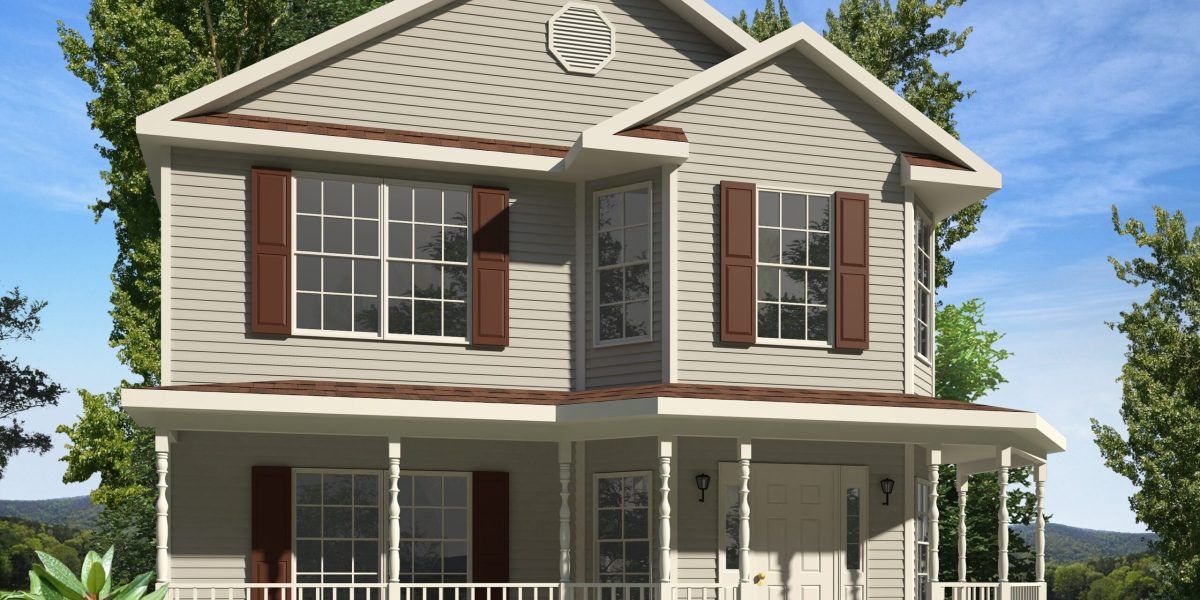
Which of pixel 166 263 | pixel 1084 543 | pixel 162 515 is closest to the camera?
pixel 162 515

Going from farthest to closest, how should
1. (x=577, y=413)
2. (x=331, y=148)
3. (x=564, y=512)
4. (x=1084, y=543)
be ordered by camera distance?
(x=1084, y=543) → (x=331, y=148) → (x=564, y=512) → (x=577, y=413)

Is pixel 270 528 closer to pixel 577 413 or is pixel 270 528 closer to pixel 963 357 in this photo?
pixel 577 413

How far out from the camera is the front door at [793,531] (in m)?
15.2

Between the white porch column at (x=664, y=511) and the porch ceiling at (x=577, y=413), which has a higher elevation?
the porch ceiling at (x=577, y=413)

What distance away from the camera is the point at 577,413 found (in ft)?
45.1

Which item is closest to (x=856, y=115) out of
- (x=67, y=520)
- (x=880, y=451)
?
(x=880, y=451)

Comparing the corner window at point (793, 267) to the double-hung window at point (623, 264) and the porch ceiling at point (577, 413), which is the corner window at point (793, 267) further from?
the double-hung window at point (623, 264)

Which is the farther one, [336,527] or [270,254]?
[336,527]

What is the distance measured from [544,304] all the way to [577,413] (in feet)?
6.75

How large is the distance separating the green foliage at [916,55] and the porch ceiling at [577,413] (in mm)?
12448

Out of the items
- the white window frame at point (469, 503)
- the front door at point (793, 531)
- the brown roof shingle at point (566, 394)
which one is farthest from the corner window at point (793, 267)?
the white window frame at point (469, 503)

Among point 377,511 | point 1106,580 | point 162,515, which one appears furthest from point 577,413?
point 1106,580

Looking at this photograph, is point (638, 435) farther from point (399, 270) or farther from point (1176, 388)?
point (1176, 388)

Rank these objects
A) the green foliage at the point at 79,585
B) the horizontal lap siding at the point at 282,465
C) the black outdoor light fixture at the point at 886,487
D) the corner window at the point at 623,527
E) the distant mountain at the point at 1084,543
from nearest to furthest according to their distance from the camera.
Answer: the green foliage at the point at 79,585, the horizontal lap siding at the point at 282,465, the corner window at the point at 623,527, the black outdoor light fixture at the point at 886,487, the distant mountain at the point at 1084,543
